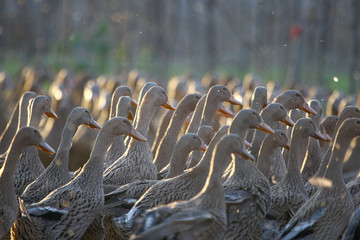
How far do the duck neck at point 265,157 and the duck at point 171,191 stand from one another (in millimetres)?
1054

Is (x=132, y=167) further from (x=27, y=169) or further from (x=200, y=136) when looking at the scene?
(x=27, y=169)

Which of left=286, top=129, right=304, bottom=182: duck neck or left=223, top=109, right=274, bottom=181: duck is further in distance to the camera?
left=286, top=129, right=304, bottom=182: duck neck

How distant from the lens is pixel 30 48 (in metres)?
42.7

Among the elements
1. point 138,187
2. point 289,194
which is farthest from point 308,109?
point 138,187

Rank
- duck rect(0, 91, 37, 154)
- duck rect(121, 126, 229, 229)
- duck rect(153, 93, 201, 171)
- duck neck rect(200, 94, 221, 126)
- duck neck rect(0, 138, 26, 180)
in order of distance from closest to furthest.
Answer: duck rect(121, 126, 229, 229), duck neck rect(0, 138, 26, 180), duck neck rect(200, 94, 221, 126), duck rect(153, 93, 201, 171), duck rect(0, 91, 37, 154)

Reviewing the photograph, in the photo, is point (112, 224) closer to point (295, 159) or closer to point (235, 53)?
point (295, 159)

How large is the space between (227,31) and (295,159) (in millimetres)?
48175

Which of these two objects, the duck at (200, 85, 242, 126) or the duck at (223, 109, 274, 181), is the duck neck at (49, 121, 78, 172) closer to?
the duck at (200, 85, 242, 126)

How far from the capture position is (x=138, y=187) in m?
6.07

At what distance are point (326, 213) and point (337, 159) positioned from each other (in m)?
0.52

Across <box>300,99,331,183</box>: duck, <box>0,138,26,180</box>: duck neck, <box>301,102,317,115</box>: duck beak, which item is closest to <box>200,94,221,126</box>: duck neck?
<box>301,102,317,115</box>: duck beak

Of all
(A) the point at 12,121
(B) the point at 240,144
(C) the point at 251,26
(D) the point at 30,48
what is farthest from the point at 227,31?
(B) the point at 240,144

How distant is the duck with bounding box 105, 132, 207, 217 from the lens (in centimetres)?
601

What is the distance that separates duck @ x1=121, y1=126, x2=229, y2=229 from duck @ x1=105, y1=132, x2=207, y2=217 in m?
0.41
